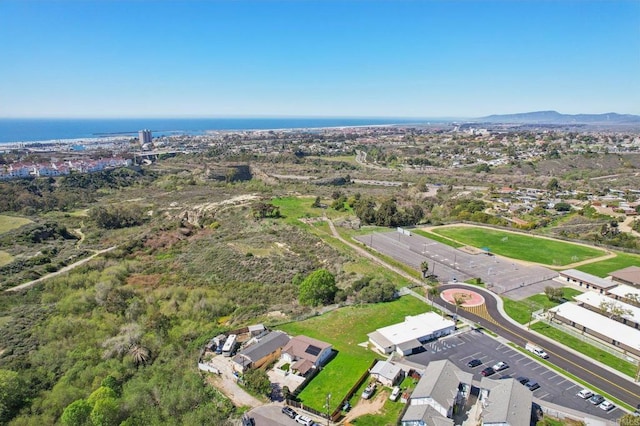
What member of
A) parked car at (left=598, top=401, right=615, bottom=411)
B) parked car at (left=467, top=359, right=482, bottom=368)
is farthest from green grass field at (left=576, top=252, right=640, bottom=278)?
parked car at (left=467, top=359, right=482, bottom=368)

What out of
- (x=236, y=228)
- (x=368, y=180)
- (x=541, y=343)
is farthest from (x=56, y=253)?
(x=368, y=180)

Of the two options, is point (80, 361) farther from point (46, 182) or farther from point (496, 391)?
point (46, 182)

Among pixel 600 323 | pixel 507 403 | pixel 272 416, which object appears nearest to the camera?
pixel 507 403

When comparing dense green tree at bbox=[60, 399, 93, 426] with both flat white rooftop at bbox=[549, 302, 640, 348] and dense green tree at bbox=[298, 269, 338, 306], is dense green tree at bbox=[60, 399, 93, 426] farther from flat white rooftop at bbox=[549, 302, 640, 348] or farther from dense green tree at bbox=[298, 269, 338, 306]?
flat white rooftop at bbox=[549, 302, 640, 348]

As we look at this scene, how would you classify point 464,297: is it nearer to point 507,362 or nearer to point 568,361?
point 507,362

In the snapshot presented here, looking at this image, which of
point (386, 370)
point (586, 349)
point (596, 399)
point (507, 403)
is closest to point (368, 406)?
point (386, 370)

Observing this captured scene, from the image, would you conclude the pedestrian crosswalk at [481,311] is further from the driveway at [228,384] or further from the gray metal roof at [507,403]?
the driveway at [228,384]
